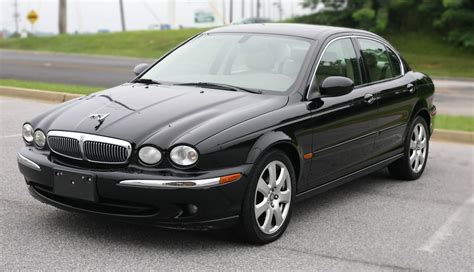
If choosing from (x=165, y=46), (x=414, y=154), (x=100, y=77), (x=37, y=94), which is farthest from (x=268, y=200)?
(x=165, y=46)

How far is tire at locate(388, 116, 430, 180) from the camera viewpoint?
7043 mm

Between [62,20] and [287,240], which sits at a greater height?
[287,240]

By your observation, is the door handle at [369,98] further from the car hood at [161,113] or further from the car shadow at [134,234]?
the car shadow at [134,234]

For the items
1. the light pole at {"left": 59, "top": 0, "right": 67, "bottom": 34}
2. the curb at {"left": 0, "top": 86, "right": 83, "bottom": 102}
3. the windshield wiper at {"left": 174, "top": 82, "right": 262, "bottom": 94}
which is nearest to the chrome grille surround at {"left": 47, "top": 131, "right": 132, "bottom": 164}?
the windshield wiper at {"left": 174, "top": 82, "right": 262, "bottom": 94}

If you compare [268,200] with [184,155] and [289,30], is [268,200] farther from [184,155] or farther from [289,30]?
[289,30]

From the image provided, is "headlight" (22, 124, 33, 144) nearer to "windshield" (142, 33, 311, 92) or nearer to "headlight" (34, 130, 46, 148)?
"headlight" (34, 130, 46, 148)

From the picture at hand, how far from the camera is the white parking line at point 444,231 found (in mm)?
4996

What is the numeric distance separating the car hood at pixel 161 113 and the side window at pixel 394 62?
2282mm

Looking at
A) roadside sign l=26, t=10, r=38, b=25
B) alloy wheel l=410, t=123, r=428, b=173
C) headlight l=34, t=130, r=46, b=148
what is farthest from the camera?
roadside sign l=26, t=10, r=38, b=25

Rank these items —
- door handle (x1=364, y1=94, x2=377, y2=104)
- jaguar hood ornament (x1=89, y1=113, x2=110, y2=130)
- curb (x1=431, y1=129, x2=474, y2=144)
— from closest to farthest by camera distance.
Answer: jaguar hood ornament (x1=89, y1=113, x2=110, y2=130), door handle (x1=364, y1=94, x2=377, y2=104), curb (x1=431, y1=129, x2=474, y2=144)

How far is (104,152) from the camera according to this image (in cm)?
445

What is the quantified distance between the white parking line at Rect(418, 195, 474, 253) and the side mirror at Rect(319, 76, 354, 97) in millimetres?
1348

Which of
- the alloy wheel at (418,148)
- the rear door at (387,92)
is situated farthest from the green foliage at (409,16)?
the rear door at (387,92)

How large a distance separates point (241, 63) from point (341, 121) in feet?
3.20
